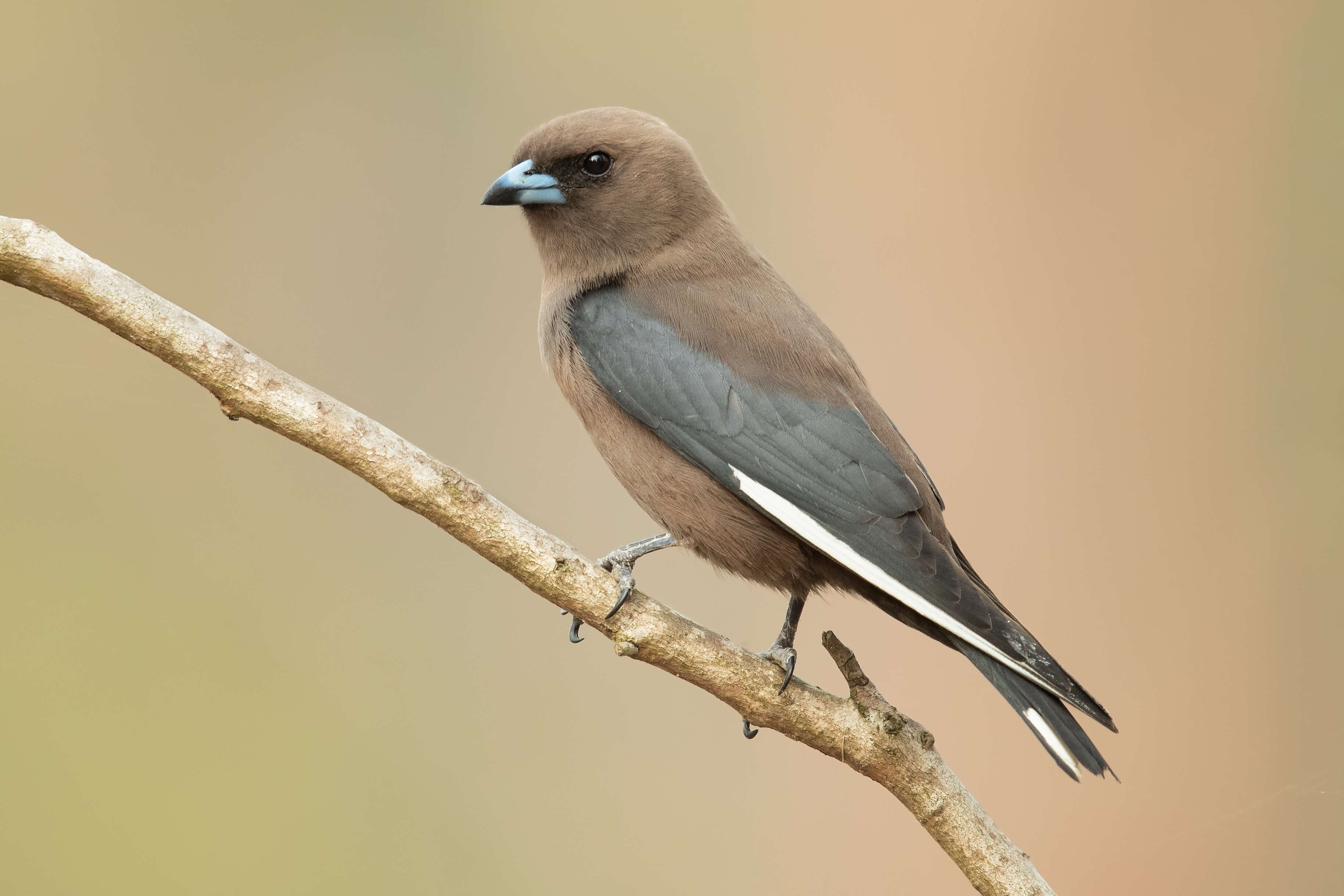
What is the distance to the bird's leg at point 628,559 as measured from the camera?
6.33 feet

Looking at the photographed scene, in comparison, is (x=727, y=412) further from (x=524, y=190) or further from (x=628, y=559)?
(x=524, y=190)

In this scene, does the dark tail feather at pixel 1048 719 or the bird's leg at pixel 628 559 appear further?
the bird's leg at pixel 628 559

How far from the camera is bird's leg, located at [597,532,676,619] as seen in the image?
6.33 feet

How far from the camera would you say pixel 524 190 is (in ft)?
8.05

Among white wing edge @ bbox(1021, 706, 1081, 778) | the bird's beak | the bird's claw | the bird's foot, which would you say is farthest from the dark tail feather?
the bird's beak

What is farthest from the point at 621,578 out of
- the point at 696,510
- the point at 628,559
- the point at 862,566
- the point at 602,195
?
the point at 602,195

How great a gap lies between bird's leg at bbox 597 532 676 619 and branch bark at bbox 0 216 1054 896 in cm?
2

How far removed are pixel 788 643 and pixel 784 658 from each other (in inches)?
6.2

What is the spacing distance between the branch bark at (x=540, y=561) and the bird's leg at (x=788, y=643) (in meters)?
0.05

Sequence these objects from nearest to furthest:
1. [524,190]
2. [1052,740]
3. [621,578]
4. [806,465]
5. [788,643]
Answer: [1052,740] → [621,578] → [806,465] → [788,643] → [524,190]

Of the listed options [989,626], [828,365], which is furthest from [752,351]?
[989,626]

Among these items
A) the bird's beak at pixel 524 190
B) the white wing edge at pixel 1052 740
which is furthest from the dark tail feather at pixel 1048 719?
the bird's beak at pixel 524 190

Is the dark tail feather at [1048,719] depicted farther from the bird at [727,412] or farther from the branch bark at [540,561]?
the branch bark at [540,561]

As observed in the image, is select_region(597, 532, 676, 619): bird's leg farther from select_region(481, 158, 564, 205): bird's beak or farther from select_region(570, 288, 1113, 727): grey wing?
select_region(481, 158, 564, 205): bird's beak
